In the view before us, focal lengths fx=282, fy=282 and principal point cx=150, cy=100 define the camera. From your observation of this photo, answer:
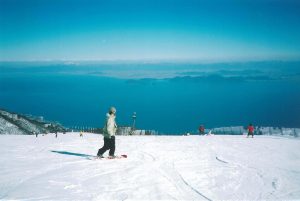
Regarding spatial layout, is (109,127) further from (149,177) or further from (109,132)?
(149,177)

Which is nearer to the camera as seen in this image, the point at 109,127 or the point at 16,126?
the point at 109,127

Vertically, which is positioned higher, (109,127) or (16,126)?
(109,127)

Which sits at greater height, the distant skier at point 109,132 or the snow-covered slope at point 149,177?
the distant skier at point 109,132

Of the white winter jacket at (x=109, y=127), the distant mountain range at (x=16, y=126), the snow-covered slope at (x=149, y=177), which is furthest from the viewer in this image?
A: the distant mountain range at (x=16, y=126)

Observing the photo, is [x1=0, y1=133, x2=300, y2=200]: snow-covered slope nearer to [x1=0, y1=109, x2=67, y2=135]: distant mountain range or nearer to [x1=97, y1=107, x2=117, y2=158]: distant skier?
[x1=97, y1=107, x2=117, y2=158]: distant skier

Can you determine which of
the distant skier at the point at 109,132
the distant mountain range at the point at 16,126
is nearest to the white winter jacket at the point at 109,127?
the distant skier at the point at 109,132

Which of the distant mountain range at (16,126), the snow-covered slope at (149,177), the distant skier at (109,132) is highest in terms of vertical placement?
the distant skier at (109,132)

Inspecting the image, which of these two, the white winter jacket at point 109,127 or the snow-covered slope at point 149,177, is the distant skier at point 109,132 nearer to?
the white winter jacket at point 109,127

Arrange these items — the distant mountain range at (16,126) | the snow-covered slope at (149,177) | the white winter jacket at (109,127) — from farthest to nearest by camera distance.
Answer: the distant mountain range at (16,126) < the white winter jacket at (109,127) < the snow-covered slope at (149,177)

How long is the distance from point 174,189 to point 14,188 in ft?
13.3

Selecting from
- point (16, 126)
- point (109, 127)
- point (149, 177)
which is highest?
point (109, 127)

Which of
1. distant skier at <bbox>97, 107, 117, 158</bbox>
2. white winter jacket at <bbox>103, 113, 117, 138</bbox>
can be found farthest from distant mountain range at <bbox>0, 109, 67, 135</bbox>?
white winter jacket at <bbox>103, 113, 117, 138</bbox>

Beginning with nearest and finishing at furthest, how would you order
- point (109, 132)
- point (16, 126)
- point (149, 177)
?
point (149, 177), point (109, 132), point (16, 126)

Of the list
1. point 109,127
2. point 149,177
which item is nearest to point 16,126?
point 109,127
